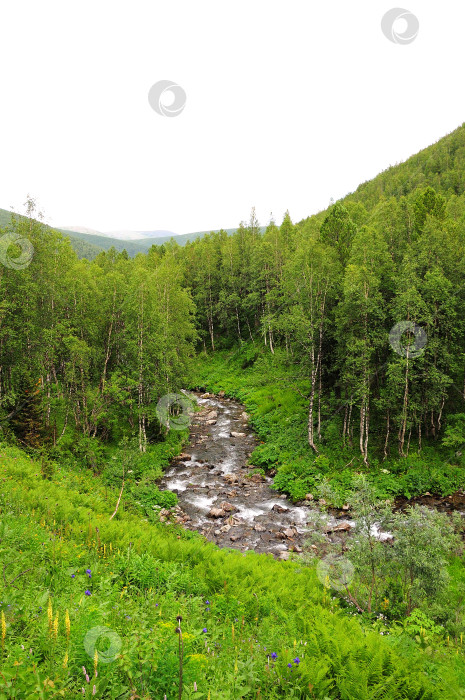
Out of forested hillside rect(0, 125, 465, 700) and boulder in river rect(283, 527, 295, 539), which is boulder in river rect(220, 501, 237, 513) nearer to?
forested hillside rect(0, 125, 465, 700)

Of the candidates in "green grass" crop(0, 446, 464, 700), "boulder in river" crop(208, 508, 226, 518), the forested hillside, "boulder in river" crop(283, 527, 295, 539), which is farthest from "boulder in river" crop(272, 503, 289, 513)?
"green grass" crop(0, 446, 464, 700)

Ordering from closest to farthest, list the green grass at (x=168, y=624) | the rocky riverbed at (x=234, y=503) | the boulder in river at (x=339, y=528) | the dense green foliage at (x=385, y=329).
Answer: the green grass at (x=168, y=624), the rocky riverbed at (x=234, y=503), the boulder in river at (x=339, y=528), the dense green foliage at (x=385, y=329)

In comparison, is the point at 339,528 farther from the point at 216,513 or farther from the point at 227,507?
the point at 216,513

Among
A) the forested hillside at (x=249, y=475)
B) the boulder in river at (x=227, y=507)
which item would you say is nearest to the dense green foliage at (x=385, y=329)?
the forested hillside at (x=249, y=475)

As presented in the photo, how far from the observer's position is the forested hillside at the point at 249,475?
4805 mm

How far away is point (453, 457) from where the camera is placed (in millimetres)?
21031

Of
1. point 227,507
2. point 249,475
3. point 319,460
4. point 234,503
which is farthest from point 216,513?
point 319,460

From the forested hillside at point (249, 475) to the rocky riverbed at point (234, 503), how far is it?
0.39m

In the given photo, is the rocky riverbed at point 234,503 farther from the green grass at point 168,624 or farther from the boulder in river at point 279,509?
the green grass at point 168,624

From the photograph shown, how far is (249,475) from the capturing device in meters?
22.9

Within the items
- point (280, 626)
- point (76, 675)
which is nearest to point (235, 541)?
point (280, 626)

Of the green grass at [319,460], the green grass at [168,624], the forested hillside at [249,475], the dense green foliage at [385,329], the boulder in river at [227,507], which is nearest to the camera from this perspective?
the green grass at [168,624]

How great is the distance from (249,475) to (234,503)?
3469 mm

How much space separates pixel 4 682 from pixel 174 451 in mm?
23563
